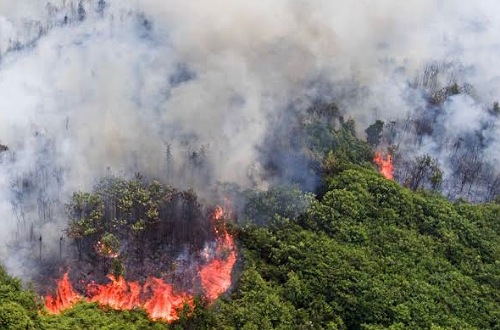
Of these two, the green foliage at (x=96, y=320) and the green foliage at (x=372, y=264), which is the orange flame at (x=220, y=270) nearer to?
the green foliage at (x=372, y=264)

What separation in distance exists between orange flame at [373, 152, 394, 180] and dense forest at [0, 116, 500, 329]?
6411 millimetres

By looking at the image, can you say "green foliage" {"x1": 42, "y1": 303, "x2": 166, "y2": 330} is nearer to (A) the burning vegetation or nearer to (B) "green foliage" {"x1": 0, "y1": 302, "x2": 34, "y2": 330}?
(A) the burning vegetation

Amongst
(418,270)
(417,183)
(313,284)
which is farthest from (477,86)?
(313,284)

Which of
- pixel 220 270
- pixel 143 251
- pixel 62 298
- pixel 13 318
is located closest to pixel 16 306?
pixel 13 318

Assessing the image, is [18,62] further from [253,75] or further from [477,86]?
[477,86]

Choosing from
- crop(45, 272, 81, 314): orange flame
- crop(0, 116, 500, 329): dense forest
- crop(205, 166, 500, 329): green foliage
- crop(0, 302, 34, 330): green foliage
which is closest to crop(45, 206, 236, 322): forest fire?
crop(45, 272, 81, 314): orange flame

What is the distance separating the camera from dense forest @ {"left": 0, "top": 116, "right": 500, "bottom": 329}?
99.1 feet

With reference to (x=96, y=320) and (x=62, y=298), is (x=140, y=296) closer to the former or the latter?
(x=62, y=298)

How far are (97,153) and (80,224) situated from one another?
232 inches

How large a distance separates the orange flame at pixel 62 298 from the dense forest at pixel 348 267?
206 centimetres

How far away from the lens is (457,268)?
36.9 metres

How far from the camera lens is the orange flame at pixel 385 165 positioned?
48688mm

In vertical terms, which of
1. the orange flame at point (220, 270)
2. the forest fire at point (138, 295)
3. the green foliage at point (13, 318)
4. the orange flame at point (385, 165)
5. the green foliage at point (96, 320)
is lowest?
the green foliage at point (13, 318)

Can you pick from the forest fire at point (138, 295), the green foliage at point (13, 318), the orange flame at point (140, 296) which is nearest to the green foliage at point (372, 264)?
the forest fire at point (138, 295)
